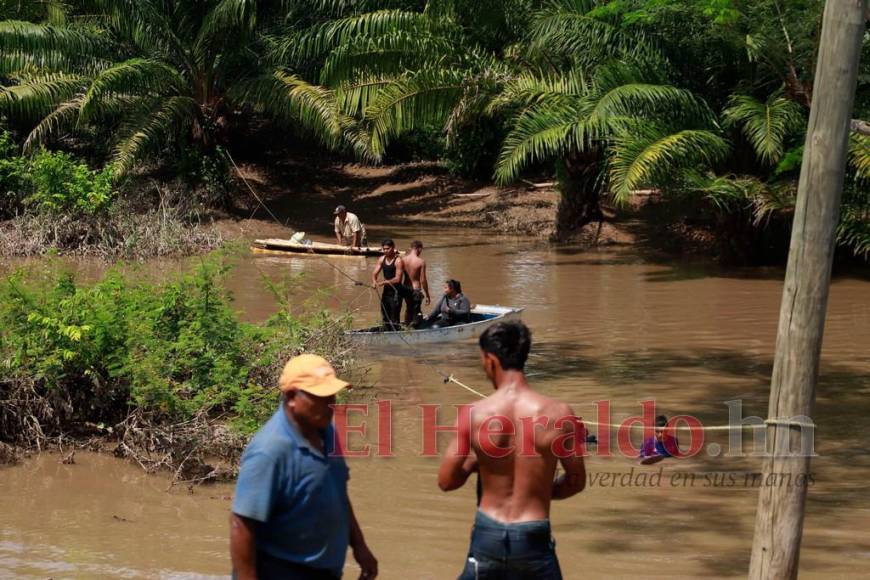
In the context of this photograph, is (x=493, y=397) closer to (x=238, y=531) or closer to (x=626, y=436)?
(x=238, y=531)

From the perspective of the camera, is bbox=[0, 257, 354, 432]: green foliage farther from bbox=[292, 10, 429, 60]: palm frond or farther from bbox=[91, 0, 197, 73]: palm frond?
bbox=[91, 0, 197, 73]: palm frond

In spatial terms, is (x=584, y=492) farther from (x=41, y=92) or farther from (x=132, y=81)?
(x=41, y=92)

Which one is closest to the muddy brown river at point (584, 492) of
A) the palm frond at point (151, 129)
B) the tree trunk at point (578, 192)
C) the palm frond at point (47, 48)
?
the tree trunk at point (578, 192)

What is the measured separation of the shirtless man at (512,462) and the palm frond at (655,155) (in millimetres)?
14098

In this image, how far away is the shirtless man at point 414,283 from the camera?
15.4 metres

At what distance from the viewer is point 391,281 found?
1530cm

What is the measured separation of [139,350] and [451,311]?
19.8 feet

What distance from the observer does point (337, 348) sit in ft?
37.6

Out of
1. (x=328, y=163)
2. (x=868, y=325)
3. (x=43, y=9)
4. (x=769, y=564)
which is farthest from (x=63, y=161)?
(x=769, y=564)

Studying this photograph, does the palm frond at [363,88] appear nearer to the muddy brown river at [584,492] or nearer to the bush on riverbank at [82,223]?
the bush on riverbank at [82,223]

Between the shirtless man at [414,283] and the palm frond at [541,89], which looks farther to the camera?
the palm frond at [541,89]

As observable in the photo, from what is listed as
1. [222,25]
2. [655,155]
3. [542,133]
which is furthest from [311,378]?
[222,25]

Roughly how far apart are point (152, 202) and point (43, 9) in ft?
18.9

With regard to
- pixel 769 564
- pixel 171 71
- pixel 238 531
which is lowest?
pixel 769 564
